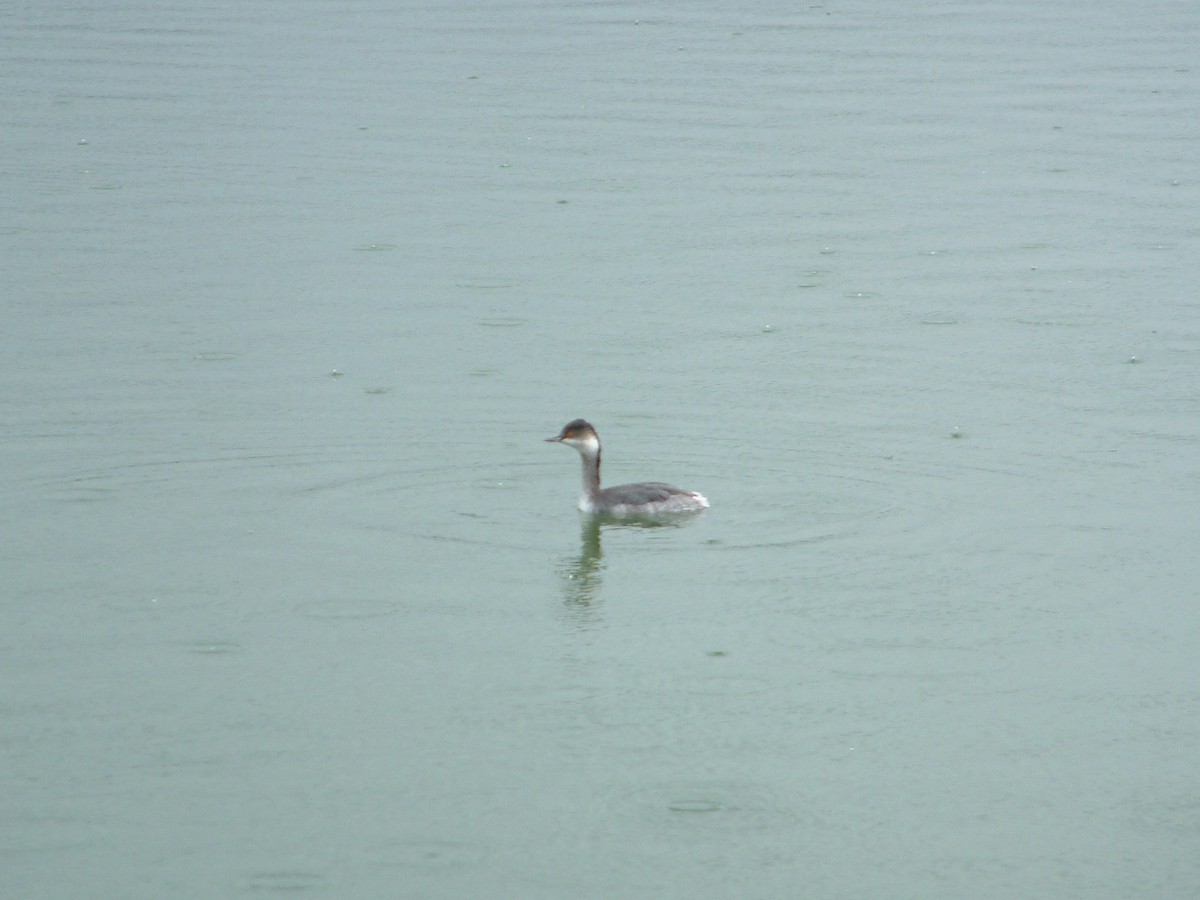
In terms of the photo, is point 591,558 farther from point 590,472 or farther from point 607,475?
point 607,475

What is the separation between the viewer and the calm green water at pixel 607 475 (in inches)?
187

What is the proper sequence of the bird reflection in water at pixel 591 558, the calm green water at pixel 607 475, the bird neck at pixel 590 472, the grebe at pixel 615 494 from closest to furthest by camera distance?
the calm green water at pixel 607 475, the bird reflection in water at pixel 591 558, the grebe at pixel 615 494, the bird neck at pixel 590 472

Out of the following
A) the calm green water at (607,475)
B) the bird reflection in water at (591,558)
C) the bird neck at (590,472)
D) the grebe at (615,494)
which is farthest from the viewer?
the bird neck at (590,472)

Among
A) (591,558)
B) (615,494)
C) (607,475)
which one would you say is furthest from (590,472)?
(591,558)

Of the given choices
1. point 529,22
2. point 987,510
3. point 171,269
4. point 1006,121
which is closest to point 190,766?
point 987,510

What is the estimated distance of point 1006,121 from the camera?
42.8 feet

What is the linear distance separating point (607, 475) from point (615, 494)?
63 cm

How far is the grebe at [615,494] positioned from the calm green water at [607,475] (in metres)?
0.11

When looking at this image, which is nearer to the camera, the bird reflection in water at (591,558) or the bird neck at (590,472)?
the bird reflection in water at (591,558)

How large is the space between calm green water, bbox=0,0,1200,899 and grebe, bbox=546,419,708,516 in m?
0.11

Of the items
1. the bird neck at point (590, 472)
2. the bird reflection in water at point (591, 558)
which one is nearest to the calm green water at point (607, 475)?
the bird reflection in water at point (591, 558)

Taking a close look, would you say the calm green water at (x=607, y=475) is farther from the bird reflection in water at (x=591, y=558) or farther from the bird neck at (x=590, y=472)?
the bird neck at (x=590, y=472)

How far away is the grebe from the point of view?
7023mm

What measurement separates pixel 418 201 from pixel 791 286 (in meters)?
2.55
